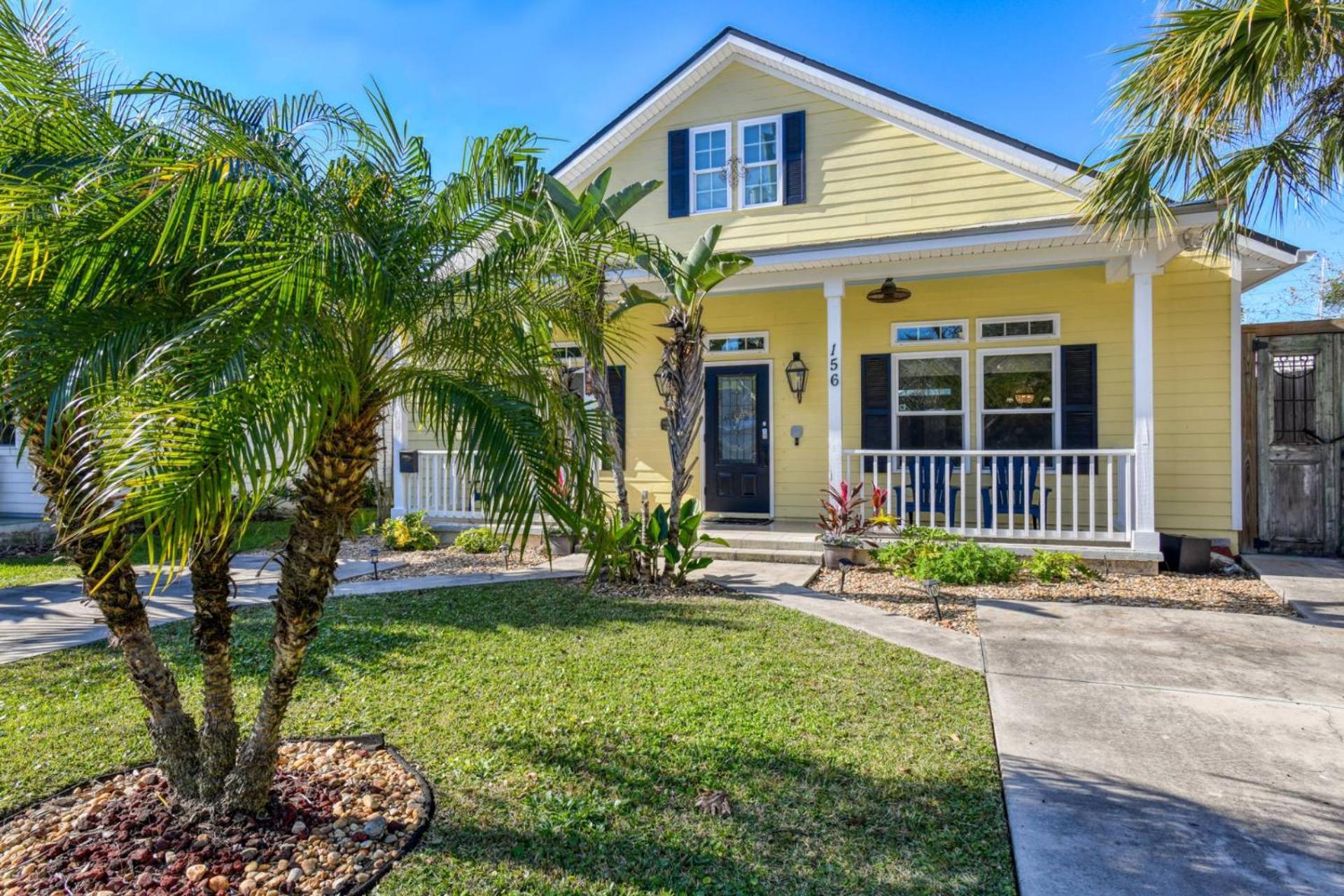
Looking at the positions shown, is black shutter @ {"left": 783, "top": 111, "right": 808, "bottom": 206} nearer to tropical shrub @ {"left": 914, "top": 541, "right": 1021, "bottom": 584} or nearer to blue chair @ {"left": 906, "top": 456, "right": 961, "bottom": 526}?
blue chair @ {"left": 906, "top": 456, "right": 961, "bottom": 526}

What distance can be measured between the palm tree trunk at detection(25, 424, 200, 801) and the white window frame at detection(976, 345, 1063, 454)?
801 centimetres

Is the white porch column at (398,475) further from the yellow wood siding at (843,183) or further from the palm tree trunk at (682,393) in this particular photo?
the palm tree trunk at (682,393)

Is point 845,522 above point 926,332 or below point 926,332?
below

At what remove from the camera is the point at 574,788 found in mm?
2777

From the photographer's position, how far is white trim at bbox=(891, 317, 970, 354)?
8.46 m

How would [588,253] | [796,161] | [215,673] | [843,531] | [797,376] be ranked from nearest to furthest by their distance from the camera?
1. [215,673]
2. [588,253]
3. [843,531]
4. [797,376]
5. [796,161]

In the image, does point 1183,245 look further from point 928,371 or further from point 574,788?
point 574,788

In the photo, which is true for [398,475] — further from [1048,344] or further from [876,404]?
[1048,344]

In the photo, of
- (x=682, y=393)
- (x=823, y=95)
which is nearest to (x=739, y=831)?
(x=682, y=393)

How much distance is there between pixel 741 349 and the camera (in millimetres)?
9352

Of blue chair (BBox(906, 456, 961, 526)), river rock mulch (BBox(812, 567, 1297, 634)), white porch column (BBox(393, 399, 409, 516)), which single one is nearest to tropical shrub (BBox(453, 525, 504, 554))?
white porch column (BBox(393, 399, 409, 516))

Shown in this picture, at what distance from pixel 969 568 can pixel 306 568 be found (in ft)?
18.7

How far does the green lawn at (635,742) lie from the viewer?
7.55 feet

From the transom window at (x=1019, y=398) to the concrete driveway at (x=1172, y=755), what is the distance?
11.7ft
